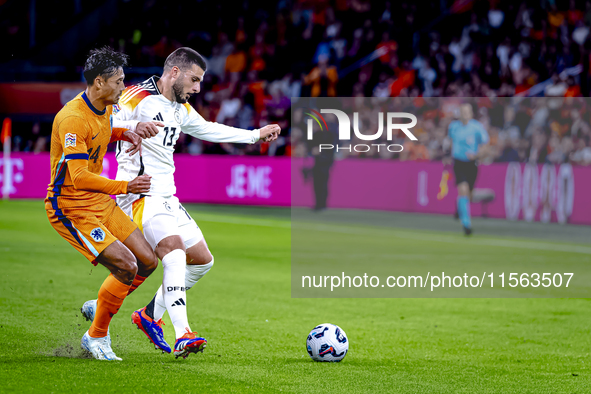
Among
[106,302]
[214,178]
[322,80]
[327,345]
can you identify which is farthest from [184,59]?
[322,80]

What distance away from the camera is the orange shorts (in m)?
5.34

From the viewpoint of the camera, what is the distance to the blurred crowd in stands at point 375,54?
18.7 meters

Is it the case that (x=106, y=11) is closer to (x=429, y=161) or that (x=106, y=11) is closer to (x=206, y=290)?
(x=429, y=161)

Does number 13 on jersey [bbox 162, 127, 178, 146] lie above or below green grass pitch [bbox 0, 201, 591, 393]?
above

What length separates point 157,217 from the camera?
226 inches

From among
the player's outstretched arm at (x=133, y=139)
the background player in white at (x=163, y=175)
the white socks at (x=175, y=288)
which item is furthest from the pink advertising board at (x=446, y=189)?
the player's outstretched arm at (x=133, y=139)

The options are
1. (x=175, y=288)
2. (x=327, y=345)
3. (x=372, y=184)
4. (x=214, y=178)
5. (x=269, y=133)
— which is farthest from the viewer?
(x=214, y=178)

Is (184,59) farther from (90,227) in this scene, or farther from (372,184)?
(372,184)

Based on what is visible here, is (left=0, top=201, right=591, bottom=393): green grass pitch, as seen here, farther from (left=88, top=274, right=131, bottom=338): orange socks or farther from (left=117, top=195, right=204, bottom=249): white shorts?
(left=117, top=195, right=204, bottom=249): white shorts

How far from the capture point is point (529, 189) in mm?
16781

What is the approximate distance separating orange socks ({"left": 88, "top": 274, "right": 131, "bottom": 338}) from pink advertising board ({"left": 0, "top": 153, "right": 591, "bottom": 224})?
12649 mm

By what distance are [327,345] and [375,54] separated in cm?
1734

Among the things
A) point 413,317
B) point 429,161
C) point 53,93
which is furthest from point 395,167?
point 413,317

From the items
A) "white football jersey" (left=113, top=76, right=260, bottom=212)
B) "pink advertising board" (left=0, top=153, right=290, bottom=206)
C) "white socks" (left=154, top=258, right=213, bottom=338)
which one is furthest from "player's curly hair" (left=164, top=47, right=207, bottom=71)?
"pink advertising board" (left=0, top=153, right=290, bottom=206)
